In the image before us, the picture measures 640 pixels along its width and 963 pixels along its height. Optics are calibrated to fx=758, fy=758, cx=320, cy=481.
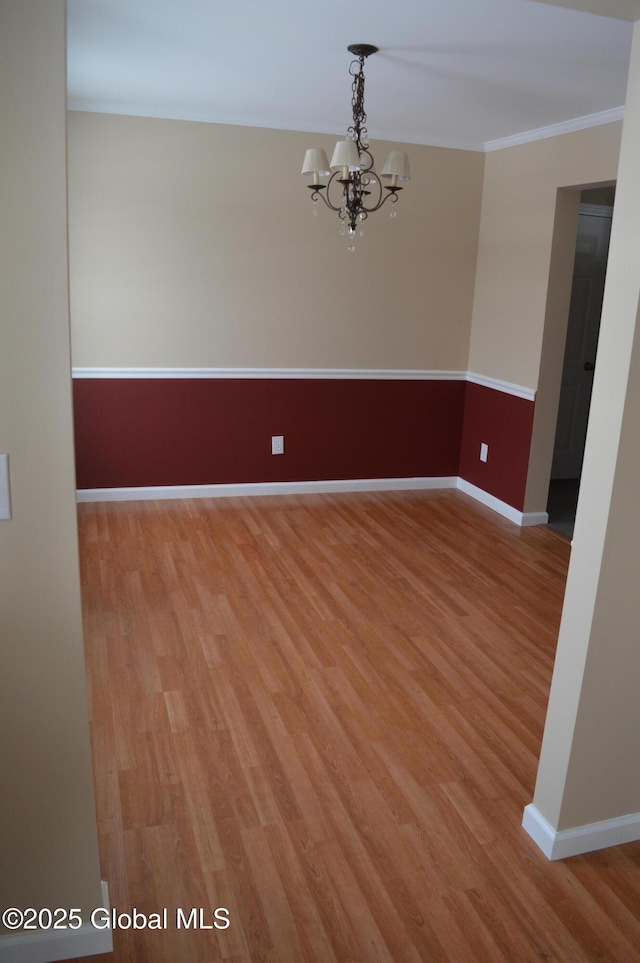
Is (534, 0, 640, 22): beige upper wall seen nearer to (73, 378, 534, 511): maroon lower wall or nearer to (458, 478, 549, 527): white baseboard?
(73, 378, 534, 511): maroon lower wall

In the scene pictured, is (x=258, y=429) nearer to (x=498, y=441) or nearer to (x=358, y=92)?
(x=498, y=441)

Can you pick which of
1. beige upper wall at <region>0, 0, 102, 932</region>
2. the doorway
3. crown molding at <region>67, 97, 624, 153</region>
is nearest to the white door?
the doorway

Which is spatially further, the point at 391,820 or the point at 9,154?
the point at 391,820

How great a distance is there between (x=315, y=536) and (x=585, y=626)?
272 cm

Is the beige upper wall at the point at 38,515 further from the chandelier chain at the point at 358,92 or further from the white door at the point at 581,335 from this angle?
the white door at the point at 581,335

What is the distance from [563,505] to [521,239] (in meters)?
1.91

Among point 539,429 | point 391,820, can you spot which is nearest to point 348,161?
point 539,429

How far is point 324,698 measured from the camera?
2955 millimetres

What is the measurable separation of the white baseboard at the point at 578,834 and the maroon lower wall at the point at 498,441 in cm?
291

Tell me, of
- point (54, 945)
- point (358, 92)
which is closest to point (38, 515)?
point (54, 945)

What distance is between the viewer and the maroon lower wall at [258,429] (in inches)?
198

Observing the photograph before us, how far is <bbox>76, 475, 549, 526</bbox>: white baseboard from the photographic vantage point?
5102mm

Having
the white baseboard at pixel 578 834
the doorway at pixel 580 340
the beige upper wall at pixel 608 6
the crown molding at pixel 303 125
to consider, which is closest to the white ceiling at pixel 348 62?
the crown molding at pixel 303 125

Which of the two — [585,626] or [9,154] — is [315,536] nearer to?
[585,626]
